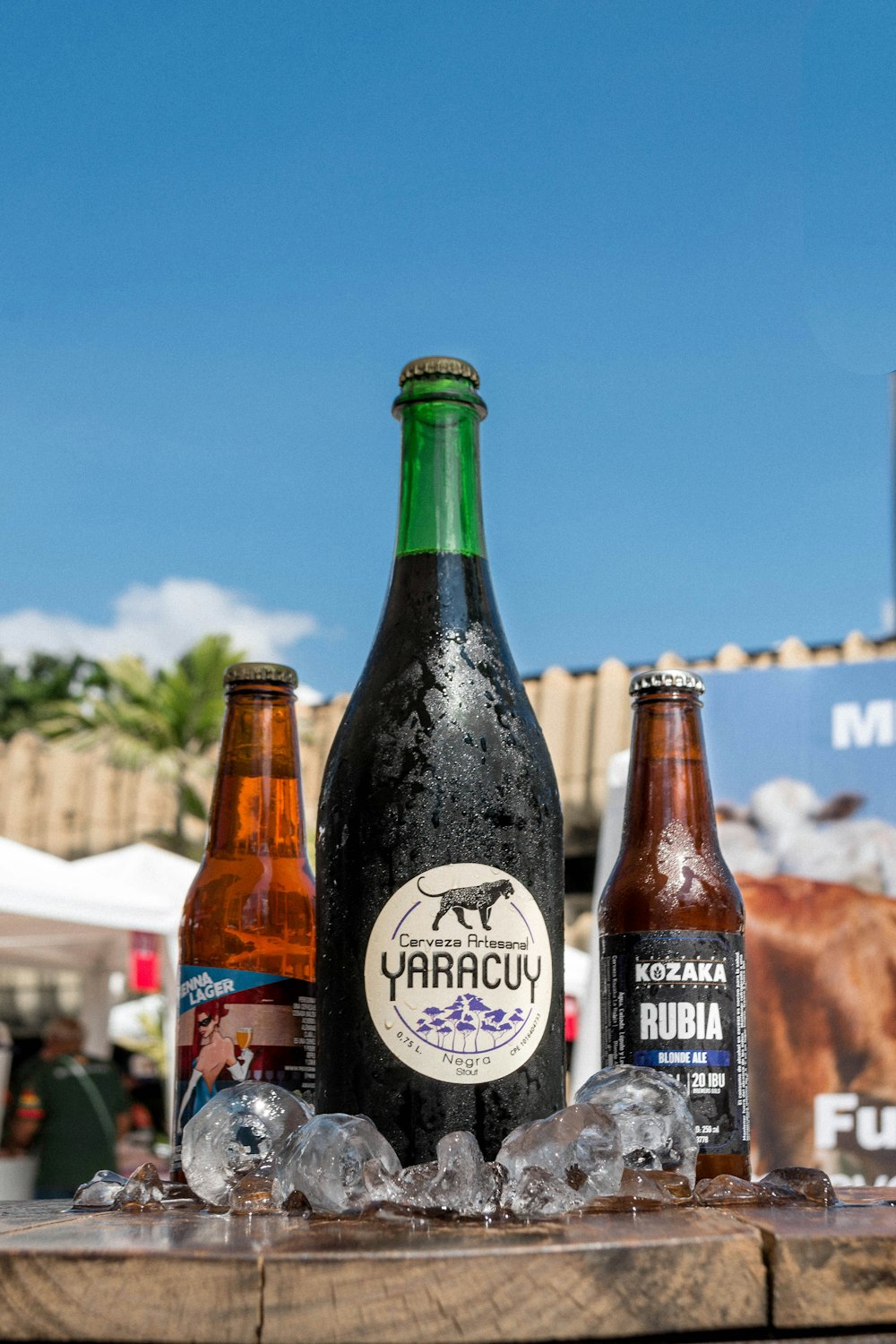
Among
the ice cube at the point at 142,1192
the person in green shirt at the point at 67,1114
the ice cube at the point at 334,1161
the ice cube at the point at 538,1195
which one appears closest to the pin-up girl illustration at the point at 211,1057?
the ice cube at the point at 142,1192

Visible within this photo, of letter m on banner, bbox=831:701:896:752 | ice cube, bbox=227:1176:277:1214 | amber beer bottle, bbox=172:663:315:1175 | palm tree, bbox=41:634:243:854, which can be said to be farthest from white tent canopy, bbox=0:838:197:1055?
palm tree, bbox=41:634:243:854

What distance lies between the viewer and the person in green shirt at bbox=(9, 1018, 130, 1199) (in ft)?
20.2

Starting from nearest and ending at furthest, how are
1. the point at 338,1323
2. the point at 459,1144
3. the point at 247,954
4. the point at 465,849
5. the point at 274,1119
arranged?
the point at 338,1323 < the point at 459,1144 < the point at 274,1119 < the point at 465,849 < the point at 247,954

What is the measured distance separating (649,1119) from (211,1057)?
0.40 metres

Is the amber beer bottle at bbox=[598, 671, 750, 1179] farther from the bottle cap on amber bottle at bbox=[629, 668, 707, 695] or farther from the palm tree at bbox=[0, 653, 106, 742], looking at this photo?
the palm tree at bbox=[0, 653, 106, 742]

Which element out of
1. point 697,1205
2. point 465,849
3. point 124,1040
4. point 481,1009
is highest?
point 465,849

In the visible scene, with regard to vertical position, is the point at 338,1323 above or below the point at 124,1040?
above

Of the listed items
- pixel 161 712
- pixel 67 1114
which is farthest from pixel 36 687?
pixel 67 1114

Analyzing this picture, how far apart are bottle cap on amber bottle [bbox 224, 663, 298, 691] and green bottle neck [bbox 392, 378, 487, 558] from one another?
0.18 metres

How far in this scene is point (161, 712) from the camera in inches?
712

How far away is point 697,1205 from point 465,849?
0.33 metres

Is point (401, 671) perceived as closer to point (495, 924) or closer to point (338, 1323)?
point (495, 924)

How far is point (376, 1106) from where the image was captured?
42.6 inches

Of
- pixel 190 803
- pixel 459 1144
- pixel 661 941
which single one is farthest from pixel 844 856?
pixel 190 803
